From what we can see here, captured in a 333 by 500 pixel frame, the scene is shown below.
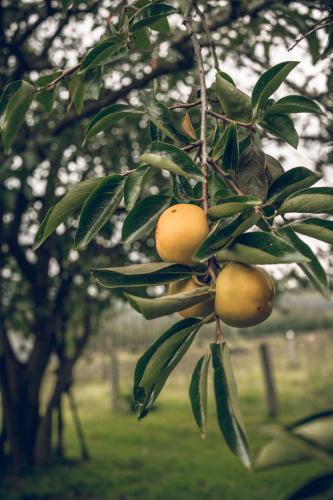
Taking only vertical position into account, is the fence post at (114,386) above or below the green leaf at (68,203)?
below

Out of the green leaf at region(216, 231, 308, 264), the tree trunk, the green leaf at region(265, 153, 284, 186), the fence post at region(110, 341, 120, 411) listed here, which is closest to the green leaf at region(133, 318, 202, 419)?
the green leaf at region(216, 231, 308, 264)

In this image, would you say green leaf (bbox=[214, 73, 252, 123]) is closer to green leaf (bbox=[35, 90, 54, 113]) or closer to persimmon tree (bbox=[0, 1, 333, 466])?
persimmon tree (bbox=[0, 1, 333, 466])

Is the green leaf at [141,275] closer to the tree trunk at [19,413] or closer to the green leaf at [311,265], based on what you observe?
the green leaf at [311,265]

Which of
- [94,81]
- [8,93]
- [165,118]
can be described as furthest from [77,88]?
[165,118]

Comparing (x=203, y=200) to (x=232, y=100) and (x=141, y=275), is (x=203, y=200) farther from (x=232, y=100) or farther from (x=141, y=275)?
(x=232, y=100)

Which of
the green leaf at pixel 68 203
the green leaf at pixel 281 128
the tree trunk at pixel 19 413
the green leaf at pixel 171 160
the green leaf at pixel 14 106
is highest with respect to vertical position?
the green leaf at pixel 14 106

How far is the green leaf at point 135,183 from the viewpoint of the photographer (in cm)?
94

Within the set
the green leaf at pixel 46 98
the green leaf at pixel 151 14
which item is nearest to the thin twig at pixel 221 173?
the green leaf at pixel 151 14

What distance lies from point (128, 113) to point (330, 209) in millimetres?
425

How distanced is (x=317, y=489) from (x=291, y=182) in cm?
56

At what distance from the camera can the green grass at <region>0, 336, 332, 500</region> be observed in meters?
4.27

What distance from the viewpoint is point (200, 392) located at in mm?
814

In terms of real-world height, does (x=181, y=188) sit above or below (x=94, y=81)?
below

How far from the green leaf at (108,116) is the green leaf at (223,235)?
36cm
